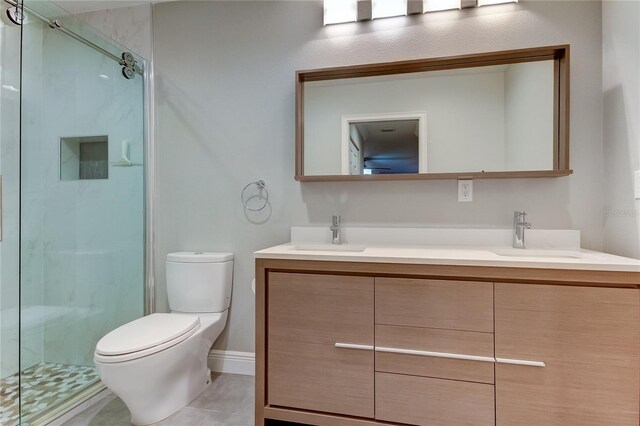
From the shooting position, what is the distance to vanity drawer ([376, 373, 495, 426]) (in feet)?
3.91

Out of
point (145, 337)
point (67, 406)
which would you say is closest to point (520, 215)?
point (145, 337)

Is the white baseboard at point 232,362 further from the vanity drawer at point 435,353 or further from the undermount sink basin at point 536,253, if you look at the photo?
the undermount sink basin at point 536,253

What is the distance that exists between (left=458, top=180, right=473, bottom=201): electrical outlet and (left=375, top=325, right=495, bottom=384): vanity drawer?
745 millimetres

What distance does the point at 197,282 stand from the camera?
1.85 metres

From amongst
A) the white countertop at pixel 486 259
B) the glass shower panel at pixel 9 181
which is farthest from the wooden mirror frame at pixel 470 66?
the glass shower panel at pixel 9 181

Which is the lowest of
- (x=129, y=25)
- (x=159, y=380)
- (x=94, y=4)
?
(x=159, y=380)

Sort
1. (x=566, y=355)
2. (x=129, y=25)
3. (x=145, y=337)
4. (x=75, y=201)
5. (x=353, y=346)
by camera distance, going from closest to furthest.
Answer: (x=566, y=355) < (x=353, y=346) < (x=145, y=337) < (x=75, y=201) < (x=129, y=25)

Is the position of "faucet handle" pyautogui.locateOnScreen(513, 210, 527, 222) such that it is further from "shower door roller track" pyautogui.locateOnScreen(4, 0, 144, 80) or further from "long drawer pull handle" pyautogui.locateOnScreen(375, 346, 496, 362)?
"shower door roller track" pyautogui.locateOnScreen(4, 0, 144, 80)

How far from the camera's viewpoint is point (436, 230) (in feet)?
5.59

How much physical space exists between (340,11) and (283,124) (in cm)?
71

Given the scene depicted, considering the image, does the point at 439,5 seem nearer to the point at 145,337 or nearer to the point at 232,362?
the point at 145,337

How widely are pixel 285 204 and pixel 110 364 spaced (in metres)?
1.12

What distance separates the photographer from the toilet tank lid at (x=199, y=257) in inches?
73.0

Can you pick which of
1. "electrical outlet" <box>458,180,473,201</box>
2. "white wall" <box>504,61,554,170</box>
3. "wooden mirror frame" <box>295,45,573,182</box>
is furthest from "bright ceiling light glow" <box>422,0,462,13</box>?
"electrical outlet" <box>458,180,473,201</box>
